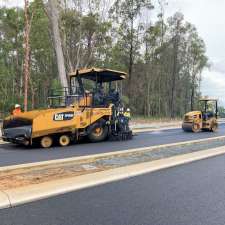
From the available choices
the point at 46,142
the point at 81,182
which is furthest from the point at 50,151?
the point at 81,182

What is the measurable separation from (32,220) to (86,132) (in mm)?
9234

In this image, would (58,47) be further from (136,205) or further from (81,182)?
(136,205)

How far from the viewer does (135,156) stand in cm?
1034

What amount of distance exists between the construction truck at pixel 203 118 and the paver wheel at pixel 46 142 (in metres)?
10.9

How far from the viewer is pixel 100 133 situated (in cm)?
1478

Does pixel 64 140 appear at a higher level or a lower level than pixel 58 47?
lower

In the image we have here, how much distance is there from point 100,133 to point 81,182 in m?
7.92

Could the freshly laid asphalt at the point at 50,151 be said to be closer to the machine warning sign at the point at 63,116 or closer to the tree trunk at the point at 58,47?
the machine warning sign at the point at 63,116

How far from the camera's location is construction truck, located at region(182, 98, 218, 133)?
70.3ft

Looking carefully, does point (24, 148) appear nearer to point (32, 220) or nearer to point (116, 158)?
point (116, 158)

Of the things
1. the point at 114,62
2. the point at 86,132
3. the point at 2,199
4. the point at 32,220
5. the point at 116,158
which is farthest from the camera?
the point at 114,62

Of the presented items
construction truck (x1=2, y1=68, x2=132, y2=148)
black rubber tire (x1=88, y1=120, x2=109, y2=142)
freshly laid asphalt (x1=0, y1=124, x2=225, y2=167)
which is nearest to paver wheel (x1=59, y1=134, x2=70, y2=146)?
construction truck (x1=2, y1=68, x2=132, y2=148)

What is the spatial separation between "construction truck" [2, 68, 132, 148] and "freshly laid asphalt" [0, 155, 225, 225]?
580 centimetres

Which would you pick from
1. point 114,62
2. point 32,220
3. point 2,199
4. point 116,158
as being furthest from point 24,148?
point 114,62
